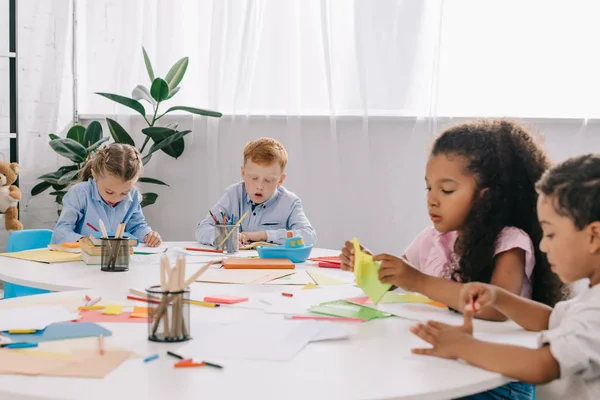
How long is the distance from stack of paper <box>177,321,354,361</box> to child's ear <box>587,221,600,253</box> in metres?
0.45

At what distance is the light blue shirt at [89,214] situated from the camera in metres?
2.78

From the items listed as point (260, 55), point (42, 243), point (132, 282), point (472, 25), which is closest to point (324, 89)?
point (260, 55)

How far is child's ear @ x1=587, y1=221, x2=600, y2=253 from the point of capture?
1.24 metres

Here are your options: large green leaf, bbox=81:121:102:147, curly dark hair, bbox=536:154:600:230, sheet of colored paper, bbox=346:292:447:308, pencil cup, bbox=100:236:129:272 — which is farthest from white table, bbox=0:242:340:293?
large green leaf, bbox=81:121:102:147

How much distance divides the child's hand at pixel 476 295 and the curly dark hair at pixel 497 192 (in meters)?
0.28

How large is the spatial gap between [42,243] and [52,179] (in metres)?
1.44

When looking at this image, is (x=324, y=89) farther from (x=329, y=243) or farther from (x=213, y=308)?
(x=213, y=308)

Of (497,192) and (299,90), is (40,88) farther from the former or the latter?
(497,192)

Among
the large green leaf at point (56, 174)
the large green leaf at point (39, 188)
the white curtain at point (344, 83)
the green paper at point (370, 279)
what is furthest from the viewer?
the large green leaf at point (39, 188)

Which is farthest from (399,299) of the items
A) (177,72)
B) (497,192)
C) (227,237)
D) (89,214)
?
(177,72)

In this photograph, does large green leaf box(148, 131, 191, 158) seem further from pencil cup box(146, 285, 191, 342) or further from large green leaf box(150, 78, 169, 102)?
pencil cup box(146, 285, 191, 342)

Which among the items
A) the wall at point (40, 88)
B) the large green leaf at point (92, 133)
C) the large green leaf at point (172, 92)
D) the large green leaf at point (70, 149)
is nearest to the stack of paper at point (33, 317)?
the large green leaf at point (70, 149)

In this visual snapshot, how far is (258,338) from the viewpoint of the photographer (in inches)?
50.9

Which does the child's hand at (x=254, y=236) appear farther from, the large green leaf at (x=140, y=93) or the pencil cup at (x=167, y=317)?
Answer: the large green leaf at (x=140, y=93)
